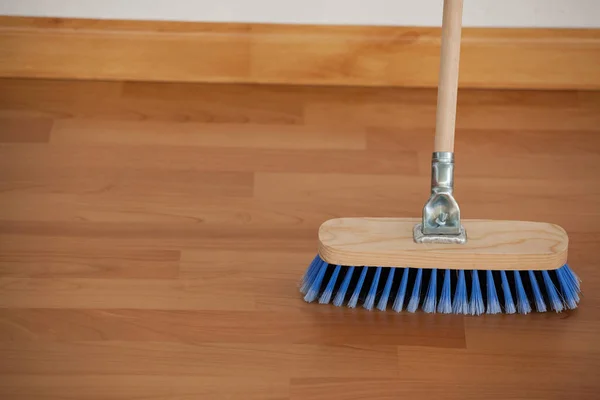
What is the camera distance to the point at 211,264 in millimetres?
1429

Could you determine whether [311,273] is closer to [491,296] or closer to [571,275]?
[491,296]

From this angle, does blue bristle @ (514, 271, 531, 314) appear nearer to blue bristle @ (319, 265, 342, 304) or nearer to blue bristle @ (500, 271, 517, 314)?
blue bristle @ (500, 271, 517, 314)

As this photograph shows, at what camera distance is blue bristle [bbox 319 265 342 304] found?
1.33m

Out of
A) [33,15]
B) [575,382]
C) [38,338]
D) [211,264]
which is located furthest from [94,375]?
[33,15]

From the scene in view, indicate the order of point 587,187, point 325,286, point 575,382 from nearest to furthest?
point 575,382
point 325,286
point 587,187

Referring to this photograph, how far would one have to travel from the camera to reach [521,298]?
4.35 ft

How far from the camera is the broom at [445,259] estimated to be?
4.17ft

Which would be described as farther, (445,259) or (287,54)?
(287,54)

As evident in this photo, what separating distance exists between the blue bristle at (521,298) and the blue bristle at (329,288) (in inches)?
9.7

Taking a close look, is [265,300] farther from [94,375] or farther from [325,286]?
[94,375]

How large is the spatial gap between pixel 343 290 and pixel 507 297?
0.23 meters

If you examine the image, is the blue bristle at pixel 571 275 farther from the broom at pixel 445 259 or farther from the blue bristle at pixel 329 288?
the blue bristle at pixel 329 288

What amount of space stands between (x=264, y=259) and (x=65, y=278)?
30 centimetres

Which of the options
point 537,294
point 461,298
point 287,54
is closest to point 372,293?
point 461,298
